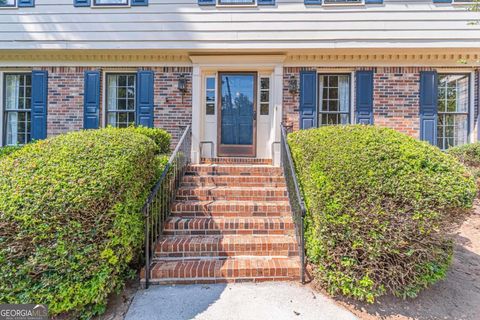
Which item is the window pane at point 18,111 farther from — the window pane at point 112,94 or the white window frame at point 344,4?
the white window frame at point 344,4

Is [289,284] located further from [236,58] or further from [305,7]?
[305,7]

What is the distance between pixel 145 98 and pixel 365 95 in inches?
196

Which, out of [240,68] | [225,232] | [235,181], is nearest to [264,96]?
[240,68]

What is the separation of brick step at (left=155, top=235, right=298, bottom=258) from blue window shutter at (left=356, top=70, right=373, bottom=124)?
3.75 m

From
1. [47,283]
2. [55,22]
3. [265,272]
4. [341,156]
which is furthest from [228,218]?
[55,22]

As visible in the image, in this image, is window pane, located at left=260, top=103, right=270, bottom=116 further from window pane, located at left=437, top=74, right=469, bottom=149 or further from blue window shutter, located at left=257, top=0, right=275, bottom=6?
window pane, located at left=437, top=74, right=469, bottom=149

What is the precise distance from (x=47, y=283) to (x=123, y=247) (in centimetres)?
67

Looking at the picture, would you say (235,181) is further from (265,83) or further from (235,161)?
(265,83)

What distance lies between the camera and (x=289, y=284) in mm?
2992

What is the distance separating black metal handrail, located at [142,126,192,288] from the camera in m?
3.02

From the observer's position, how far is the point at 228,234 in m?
3.66

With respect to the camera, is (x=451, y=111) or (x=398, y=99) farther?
(x=451, y=111)

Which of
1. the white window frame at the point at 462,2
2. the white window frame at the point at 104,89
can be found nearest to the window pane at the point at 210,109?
the white window frame at the point at 104,89

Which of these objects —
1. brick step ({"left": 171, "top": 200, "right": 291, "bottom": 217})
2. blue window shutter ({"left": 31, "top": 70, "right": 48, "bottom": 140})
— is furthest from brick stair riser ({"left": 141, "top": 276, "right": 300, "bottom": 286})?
blue window shutter ({"left": 31, "top": 70, "right": 48, "bottom": 140})
